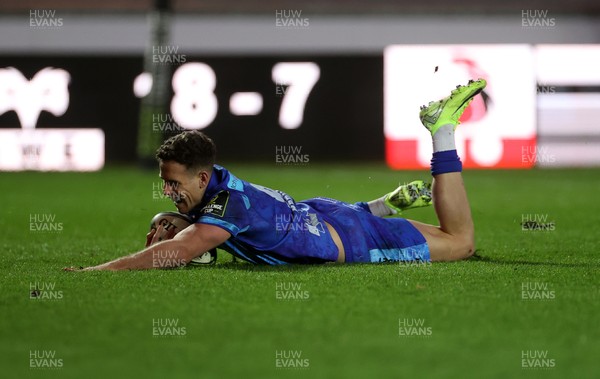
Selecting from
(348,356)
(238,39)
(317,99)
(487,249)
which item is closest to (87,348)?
(348,356)

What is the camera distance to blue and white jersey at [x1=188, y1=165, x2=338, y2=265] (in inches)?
Result: 222

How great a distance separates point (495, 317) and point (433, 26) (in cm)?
1769

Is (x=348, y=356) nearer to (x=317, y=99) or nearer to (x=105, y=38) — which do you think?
(x=317, y=99)

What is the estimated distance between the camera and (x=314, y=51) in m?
20.7

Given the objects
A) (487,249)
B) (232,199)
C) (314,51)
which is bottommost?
(487,249)

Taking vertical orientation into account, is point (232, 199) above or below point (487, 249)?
above
